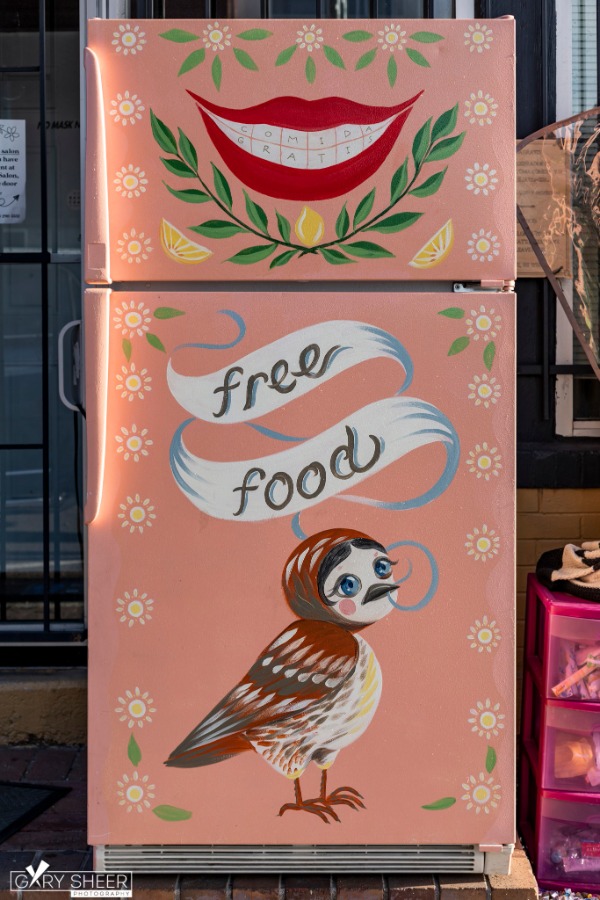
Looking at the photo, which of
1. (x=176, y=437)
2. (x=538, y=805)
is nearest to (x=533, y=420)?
(x=538, y=805)

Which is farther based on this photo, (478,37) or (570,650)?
(570,650)

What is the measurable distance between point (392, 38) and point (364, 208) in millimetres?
454

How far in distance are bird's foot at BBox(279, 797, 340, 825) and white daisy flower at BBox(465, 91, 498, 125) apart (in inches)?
74.1

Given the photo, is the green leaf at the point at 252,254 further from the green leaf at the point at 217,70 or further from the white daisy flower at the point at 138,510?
the white daisy flower at the point at 138,510

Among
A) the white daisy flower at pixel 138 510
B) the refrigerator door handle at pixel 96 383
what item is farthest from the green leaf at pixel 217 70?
the white daisy flower at pixel 138 510

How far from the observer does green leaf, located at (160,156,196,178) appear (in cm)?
257

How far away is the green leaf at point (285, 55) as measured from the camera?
256cm

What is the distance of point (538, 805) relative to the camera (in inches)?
117

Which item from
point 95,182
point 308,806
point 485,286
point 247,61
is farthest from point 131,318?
point 308,806

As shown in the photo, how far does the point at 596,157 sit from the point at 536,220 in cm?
30

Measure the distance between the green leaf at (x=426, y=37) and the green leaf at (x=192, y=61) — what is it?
56 centimetres

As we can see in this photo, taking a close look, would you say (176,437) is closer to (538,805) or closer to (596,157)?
(538,805)

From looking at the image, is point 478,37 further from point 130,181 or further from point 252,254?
point 130,181

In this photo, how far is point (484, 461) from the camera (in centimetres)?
260
